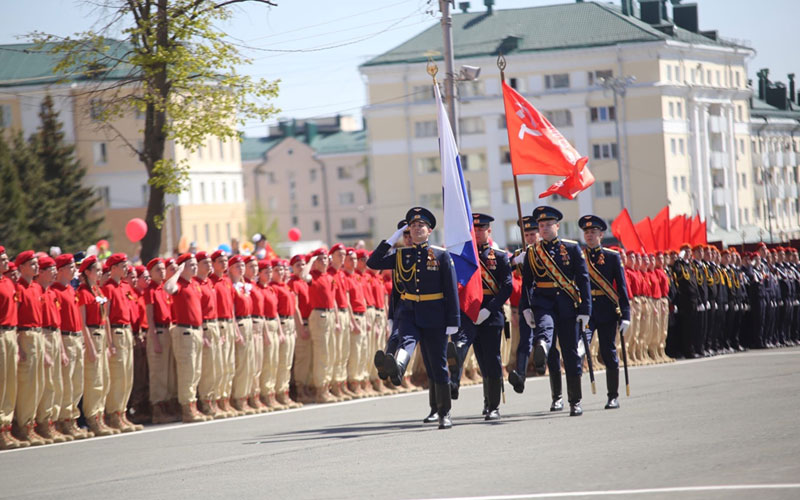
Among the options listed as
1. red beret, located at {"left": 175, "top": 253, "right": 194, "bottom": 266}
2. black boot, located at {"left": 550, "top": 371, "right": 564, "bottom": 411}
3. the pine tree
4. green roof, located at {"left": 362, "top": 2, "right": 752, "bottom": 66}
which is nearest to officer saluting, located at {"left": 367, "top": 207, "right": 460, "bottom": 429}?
black boot, located at {"left": 550, "top": 371, "right": 564, "bottom": 411}

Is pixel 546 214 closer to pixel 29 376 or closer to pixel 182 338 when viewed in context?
pixel 182 338

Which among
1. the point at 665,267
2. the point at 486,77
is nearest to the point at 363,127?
the point at 486,77

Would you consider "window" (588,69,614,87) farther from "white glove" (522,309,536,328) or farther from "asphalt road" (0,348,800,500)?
"white glove" (522,309,536,328)

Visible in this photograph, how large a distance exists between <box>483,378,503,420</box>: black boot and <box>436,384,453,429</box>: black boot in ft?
2.67

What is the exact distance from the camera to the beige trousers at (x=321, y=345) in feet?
62.5

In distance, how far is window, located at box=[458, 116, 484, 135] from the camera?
86.9 metres

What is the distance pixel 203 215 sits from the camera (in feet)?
260

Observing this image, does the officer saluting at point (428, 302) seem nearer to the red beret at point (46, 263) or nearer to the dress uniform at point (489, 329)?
the dress uniform at point (489, 329)

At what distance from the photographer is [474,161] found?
87.1 metres

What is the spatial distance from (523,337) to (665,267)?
12.6 metres

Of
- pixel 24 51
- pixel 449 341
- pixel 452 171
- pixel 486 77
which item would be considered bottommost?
pixel 449 341

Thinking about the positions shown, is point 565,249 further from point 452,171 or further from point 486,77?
point 486,77

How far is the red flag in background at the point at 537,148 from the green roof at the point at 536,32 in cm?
6452

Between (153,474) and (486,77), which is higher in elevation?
(486,77)
